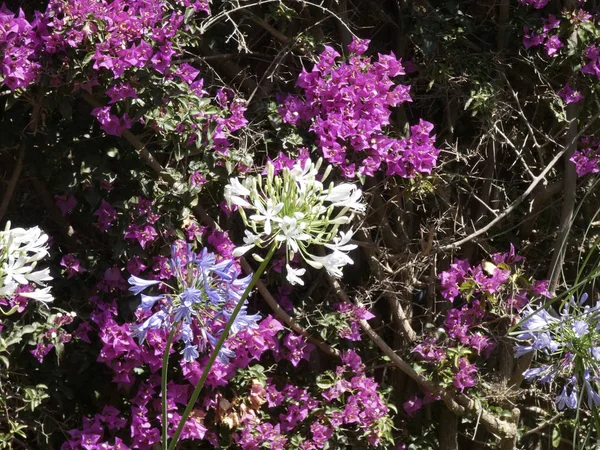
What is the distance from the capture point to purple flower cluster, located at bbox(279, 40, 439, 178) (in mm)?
2463

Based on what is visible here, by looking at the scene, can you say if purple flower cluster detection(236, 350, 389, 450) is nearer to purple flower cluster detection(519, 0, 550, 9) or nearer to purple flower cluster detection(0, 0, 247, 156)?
purple flower cluster detection(0, 0, 247, 156)

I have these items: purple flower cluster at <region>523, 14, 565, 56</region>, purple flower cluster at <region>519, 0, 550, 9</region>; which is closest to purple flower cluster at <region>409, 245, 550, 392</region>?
purple flower cluster at <region>523, 14, 565, 56</region>

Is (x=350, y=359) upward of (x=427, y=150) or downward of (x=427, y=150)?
downward

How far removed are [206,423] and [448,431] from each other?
0.87 m

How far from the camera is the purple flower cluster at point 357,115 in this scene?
246cm

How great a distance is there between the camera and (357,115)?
248 centimetres

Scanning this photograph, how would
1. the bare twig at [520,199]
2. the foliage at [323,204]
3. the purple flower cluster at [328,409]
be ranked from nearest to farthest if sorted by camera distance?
the foliage at [323,204], the purple flower cluster at [328,409], the bare twig at [520,199]

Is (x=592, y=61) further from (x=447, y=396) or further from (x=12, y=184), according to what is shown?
(x=12, y=184)

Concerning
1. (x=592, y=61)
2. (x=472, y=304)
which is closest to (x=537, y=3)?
(x=592, y=61)

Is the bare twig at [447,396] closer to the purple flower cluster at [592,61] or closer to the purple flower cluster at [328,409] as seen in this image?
the purple flower cluster at [328,409]

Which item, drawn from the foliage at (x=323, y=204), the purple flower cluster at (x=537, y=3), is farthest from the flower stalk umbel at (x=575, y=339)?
the purple flower cluster at (x=537, y=3)

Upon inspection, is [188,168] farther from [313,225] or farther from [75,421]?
[313,225]

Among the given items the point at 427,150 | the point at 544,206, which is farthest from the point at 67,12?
the point at 544,206

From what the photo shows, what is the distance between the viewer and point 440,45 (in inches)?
108
